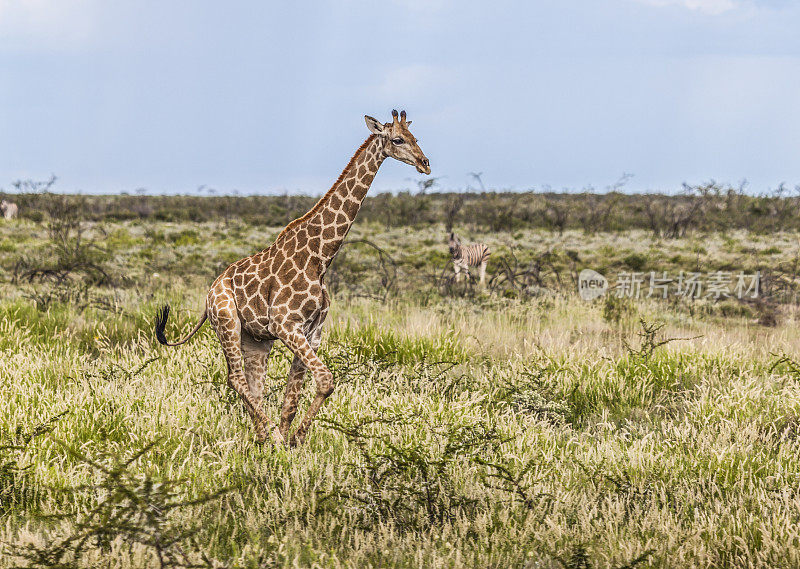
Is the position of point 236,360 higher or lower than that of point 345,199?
lower

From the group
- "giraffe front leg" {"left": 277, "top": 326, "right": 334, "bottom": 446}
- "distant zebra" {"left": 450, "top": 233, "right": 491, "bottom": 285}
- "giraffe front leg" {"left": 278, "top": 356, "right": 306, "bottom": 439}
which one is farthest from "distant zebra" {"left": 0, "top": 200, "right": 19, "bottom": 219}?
"giraffe front leg" {"left": 277, "top": 326, "right": 334, "bottom": 446}

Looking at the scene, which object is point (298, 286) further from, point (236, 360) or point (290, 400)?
point (290, 400)

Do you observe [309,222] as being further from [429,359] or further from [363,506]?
[429,359]

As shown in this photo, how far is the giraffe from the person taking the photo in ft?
14.5

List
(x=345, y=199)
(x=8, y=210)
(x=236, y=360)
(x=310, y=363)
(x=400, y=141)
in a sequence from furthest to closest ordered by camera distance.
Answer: (x=8, y=210) < (x=236, y=360) < (x=345, y=199) < (x=400, y=141) < (x=310, y=363)

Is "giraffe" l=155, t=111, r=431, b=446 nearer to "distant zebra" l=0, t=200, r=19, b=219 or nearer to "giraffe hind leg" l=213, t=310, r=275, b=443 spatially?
"giraffe hind leg" l=213, t=310, r=275, b=443

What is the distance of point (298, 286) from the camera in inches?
176

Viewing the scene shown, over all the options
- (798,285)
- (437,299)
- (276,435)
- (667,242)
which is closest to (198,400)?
(276,435)

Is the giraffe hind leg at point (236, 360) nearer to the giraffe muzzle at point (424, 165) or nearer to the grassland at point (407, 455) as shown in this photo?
the grassland at point (407, 455)

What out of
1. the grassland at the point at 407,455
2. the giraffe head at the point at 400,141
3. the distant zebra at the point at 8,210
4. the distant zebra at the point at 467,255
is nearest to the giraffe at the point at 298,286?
the giraffe head at the point at 400,141

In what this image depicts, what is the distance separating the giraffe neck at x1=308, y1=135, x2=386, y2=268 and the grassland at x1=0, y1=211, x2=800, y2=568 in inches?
49.5

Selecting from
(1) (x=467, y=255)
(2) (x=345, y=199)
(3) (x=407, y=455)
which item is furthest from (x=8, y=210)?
(3) (x=407, y=455)

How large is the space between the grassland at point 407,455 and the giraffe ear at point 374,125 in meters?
1.95

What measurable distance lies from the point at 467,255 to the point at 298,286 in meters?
15.6
